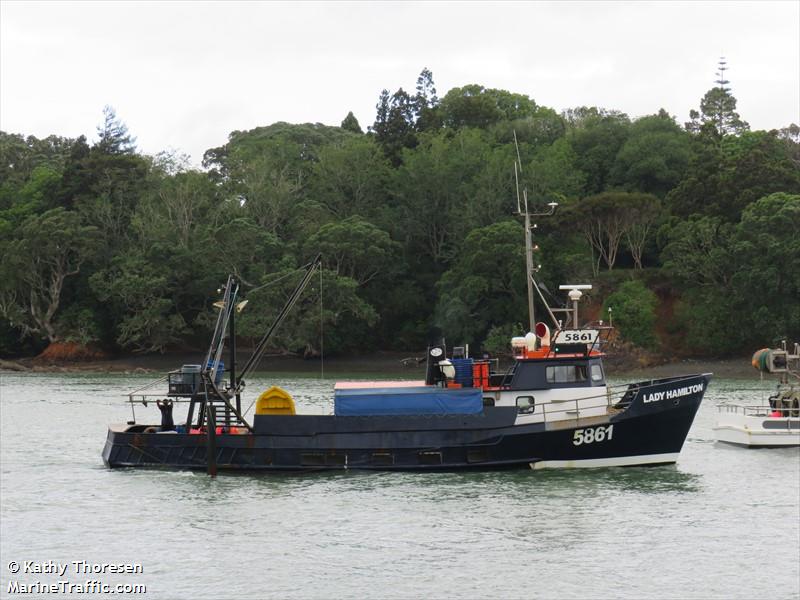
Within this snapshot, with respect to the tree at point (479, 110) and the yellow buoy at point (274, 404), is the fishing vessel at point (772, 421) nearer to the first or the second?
the yellow buoy at point (274, 404)

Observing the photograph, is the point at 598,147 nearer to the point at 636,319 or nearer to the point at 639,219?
the point at 639,219

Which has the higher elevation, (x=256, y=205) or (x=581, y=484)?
(x=256, y=205)

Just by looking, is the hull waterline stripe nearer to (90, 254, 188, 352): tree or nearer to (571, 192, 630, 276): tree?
(571, 192, 630, 276): tree

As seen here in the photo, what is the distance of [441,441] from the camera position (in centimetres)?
3784

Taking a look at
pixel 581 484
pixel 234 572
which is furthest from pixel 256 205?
pixel 234 572

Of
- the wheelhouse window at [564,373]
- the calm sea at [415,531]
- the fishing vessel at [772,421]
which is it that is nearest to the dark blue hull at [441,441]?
the calm sea at [415,531]

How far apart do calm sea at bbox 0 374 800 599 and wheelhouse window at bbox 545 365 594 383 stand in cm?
300

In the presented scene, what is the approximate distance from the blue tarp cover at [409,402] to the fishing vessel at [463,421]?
31 millimetres

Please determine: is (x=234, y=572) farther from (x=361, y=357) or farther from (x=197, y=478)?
(x=361, y=357)

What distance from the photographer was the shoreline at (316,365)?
3448 inches

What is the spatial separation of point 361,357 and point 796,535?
7366cm

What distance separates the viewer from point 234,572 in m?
27.8

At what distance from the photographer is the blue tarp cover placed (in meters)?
37.7

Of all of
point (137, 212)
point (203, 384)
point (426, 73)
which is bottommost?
point (203, 384)
